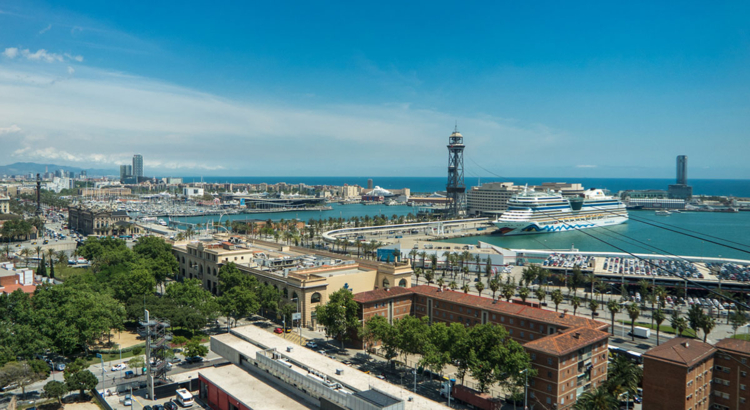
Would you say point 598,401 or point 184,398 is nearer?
point 598,401

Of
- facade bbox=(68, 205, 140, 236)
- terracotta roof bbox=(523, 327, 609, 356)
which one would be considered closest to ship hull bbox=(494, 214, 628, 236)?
terracotta roof bbox=(523, 327, 609, 356)

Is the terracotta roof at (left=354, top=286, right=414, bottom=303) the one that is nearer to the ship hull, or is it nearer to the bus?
the bus

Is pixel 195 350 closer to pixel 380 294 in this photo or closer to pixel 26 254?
pixel 380 294

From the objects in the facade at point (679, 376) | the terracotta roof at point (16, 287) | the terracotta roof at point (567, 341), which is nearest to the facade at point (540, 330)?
the terracotta roof at point (567, 341)

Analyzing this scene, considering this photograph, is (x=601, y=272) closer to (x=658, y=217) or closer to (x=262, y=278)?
(x=262, y=278)

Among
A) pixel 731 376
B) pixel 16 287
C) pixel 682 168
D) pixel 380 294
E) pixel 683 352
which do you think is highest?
pixel 682 168

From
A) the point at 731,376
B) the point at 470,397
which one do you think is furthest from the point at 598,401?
the point at 731,376

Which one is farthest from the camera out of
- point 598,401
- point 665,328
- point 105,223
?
point 105,223
